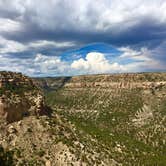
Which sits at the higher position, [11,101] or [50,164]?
[11,101]

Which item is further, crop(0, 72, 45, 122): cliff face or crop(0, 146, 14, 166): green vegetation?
crop(0, 72, 45, 122): cliff face

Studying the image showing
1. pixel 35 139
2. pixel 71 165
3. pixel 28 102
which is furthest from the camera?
pixel 28 102

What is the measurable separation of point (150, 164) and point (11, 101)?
5436cm

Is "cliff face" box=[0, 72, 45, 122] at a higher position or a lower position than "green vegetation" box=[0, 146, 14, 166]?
higher

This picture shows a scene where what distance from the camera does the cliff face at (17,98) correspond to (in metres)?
114

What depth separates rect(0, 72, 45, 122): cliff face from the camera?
114500 millimetres

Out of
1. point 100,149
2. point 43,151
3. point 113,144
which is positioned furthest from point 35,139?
point 113,144

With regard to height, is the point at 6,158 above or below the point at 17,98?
below

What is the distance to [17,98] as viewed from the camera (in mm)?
118938

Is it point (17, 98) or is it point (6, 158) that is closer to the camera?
point (6, 158)

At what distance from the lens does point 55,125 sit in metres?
122

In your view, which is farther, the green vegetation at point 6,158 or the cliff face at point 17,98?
the cliff face at point 17,98

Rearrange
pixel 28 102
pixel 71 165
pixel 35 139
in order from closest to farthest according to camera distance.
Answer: pixel 71 165
pixel 35 139
pixel 28 102

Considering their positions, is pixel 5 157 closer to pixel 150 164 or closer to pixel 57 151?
pixel 57 151
